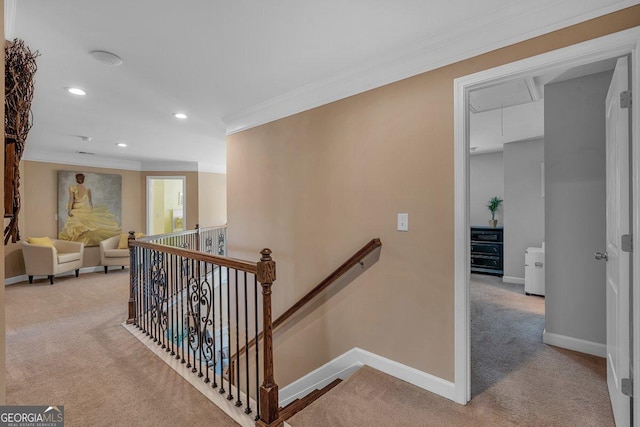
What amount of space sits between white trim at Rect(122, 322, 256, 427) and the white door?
6.46 ft

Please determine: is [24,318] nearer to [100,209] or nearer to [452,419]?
[100,209]

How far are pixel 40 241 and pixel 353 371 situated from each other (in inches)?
233

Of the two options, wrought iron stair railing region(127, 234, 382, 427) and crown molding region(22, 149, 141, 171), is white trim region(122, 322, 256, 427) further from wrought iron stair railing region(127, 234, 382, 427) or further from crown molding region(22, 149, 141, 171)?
crown molding region(22, 149, 141, 171)

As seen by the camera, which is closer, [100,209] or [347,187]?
[347,187]

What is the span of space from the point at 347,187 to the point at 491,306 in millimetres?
2658

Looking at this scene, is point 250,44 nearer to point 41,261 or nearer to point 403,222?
point 403,222

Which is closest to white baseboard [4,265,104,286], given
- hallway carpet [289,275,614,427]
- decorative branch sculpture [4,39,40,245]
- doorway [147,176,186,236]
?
doorway [147,176,186,236]

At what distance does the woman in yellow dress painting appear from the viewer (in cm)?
593

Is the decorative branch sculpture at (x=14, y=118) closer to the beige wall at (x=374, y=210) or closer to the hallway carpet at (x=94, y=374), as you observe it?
the hallway carpet at (x=94, y=374)

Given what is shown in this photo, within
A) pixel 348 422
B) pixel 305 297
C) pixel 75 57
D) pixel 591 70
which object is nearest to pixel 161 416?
pixel 348 422

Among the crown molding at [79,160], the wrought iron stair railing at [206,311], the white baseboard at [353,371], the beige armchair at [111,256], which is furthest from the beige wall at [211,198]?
the white baseboard at [353,371]

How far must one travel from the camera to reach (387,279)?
227 cm

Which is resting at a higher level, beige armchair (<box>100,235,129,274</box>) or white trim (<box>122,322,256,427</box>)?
beige armchair (<box>100,235,129,274</box>)

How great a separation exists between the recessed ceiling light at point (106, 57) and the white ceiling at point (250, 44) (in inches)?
2.0
